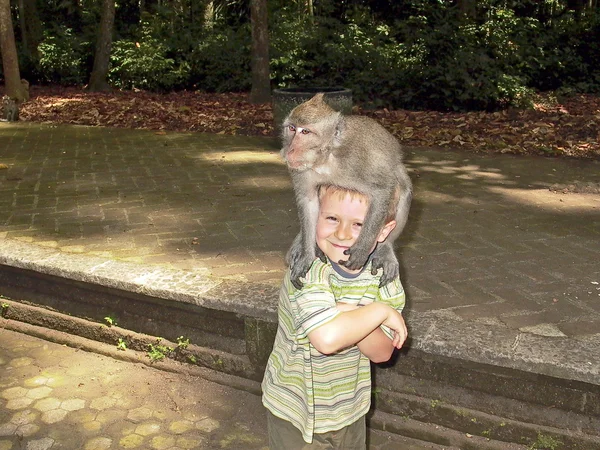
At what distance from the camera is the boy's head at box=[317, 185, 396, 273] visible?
6.33 ft

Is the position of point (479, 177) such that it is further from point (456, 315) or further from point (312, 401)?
point (312, 401)

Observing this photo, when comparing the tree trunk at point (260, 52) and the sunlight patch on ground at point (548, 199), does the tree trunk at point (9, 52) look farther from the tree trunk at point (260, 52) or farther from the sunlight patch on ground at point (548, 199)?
the sunlight patch on ground at point (548, 199)

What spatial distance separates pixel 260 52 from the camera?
12250mm

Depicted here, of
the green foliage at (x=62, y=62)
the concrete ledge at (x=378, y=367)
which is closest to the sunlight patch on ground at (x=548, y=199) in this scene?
the concrete ledge at (x=378, y=367)

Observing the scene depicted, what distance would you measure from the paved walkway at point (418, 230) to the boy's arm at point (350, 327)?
54.8 inches

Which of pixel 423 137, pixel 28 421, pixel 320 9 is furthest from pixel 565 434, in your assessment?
pixel 320 9

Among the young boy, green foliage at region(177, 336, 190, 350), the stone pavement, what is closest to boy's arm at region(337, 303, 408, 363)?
the young boy

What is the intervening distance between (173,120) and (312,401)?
956 centimetres

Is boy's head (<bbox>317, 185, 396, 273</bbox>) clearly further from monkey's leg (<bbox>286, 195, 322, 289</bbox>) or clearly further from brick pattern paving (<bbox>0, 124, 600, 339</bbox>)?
brick pattern paving (<bbox>0, 124, 600, 339</bbox>)

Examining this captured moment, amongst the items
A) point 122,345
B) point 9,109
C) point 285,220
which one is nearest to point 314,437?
point 122,345

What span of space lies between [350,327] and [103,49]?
1473 centimetres

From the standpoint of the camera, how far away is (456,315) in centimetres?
356

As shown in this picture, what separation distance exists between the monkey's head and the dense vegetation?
9084 mm

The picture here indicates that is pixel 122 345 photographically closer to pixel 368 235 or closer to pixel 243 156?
pixel 368 235
